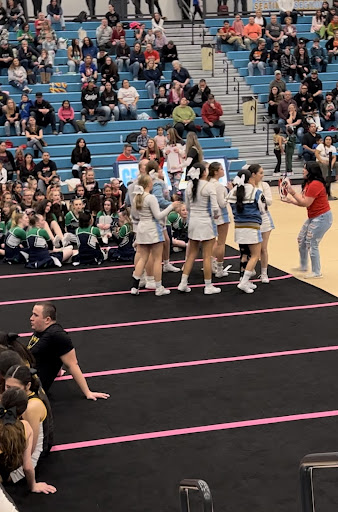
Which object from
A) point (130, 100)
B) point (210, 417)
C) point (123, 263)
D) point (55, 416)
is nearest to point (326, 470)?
point (210, 417)

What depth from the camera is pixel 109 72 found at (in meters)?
23.6

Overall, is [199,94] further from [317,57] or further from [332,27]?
[332,27]

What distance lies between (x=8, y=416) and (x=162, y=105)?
17542mm

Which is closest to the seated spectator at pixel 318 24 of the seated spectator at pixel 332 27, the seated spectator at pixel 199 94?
the seated spectator at pixel 332 27

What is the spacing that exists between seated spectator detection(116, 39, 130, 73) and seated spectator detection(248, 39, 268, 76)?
3.57m

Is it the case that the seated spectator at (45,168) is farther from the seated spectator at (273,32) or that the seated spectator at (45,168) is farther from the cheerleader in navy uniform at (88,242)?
the seated spectator at (273,32)

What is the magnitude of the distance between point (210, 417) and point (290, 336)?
2.44 meters

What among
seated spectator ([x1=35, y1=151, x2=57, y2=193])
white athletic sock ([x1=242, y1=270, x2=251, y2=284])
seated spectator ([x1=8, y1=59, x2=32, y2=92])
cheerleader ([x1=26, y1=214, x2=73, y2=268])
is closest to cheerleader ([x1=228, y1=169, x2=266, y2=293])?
white athletic sock ([x1=242, y1=270, x2=251, y2=284])

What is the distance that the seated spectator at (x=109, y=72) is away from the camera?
2347 centimetres

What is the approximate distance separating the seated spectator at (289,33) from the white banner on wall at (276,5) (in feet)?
9.36

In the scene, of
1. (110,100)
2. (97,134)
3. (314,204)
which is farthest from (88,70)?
(314,204)

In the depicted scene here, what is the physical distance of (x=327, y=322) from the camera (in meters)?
10.8

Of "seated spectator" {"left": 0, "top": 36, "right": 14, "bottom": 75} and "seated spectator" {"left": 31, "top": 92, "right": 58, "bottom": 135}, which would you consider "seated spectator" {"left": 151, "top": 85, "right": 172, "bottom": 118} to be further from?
"seated spectator" {"left": 0, "top": 36, "right": 14, "bottom": 75}

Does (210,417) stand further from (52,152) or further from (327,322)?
(52,152)
